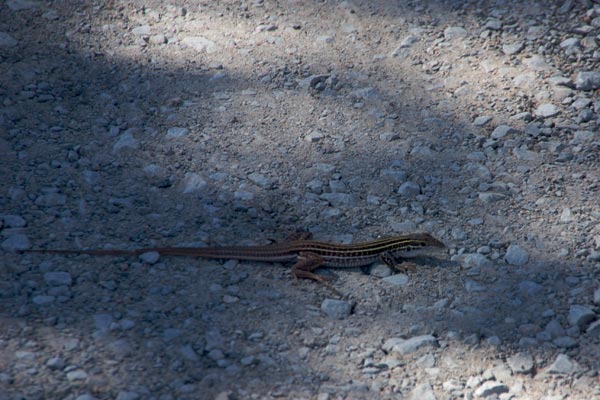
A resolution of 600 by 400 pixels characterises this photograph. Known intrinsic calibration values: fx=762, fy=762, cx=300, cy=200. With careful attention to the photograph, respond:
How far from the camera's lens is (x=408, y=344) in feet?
15.7

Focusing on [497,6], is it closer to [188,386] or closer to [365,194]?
[365,194]

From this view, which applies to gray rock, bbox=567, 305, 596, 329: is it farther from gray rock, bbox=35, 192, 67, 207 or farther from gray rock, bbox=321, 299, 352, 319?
gray rock, bbox=35, 192, 67, 207

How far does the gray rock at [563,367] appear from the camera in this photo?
4.60 metres

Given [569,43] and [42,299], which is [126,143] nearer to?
[42,299]

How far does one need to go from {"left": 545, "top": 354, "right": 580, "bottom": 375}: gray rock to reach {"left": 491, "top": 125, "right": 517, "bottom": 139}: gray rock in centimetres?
262

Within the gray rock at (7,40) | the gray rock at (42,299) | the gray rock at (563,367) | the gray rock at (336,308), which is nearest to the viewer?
the gray rock at (563,367)

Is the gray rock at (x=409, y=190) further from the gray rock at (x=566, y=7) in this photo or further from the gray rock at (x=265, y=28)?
the gray rock at (x=566, y=7)

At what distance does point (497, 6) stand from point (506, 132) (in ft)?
6.81

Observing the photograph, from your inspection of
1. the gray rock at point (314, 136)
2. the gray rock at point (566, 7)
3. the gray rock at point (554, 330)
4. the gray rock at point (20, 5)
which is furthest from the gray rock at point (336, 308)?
the gray rock at point (20, 5)

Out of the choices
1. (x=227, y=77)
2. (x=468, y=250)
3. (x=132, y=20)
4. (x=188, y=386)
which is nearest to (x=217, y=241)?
(x=188, y=386)

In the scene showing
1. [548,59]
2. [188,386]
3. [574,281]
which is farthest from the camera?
[548,59]

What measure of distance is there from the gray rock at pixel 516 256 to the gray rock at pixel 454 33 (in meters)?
3.05

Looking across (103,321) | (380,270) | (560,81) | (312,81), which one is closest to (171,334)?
(103,321)

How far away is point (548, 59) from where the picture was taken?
24.7 feet
